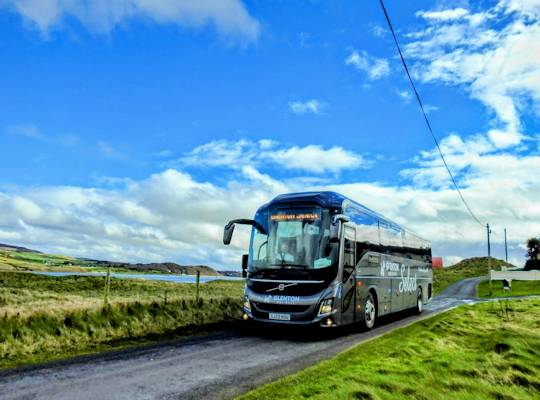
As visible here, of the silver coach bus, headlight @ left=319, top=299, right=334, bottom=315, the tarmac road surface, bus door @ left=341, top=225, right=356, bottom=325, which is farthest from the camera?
bus door @ left=341, top=225, right=356, bottom=325

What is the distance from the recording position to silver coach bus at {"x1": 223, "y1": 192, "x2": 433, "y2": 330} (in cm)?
1071

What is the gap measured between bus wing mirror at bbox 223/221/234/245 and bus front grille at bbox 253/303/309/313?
Answer: 190 cm

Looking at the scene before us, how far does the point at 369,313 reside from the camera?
13.1 metres

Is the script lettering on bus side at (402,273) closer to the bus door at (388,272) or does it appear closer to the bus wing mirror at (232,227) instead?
the bus door at (388,272)

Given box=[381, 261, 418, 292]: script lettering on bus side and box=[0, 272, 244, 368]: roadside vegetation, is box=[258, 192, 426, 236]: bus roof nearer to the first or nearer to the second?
box=[381, 261, 418, 292]: script lettering on bus side

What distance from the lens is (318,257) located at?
428 inches

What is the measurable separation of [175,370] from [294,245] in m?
4.98

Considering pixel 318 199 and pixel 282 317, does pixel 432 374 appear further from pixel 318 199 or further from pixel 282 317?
pixel 318 199

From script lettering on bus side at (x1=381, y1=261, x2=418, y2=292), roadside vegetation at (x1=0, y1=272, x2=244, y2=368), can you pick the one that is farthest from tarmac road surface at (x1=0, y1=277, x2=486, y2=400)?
script lettering on bus side at (x1=381, y1=261, x2=418, y2=292)

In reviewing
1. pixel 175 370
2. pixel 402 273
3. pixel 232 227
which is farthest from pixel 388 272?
pixel 175 370

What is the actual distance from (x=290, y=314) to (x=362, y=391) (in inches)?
251

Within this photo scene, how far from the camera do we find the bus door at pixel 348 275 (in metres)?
11.2

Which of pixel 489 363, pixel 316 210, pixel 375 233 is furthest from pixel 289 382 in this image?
pixel 375 233

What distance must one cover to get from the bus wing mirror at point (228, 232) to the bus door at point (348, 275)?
315cm
